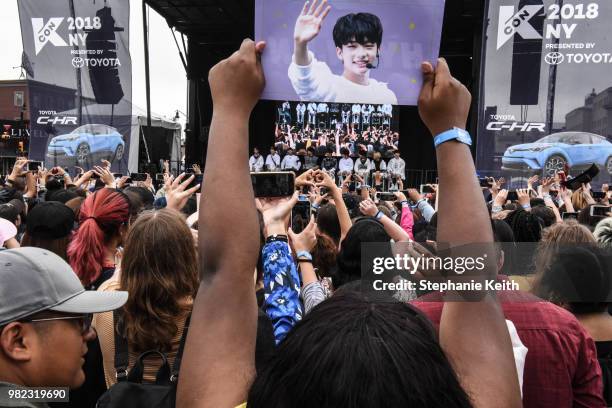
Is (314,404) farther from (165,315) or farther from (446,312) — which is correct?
(165,315)

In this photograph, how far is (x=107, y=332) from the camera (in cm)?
189

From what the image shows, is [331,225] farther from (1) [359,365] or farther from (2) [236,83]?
(1) [359,365]

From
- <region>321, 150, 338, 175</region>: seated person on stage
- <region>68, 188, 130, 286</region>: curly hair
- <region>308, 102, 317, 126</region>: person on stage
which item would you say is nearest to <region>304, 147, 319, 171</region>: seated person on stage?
<region>321, 150, 338, 175</region>: seated person on stage

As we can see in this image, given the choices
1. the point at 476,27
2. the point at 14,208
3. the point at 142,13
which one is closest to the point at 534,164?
the point at 476,27

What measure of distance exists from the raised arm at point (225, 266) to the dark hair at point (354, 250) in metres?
1.35

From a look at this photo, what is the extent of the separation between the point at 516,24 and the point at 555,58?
3.27 ft

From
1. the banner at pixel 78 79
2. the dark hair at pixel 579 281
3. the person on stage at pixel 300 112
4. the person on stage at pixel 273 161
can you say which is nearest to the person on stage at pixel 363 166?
the person on stage at pixel 273 161

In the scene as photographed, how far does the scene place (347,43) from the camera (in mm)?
1369

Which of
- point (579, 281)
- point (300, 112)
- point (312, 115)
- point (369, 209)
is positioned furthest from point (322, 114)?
point (579, 281)

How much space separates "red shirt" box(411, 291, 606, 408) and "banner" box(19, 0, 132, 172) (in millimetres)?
8658

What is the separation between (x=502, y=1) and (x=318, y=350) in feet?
34.4

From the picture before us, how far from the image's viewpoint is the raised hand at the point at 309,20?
130cm

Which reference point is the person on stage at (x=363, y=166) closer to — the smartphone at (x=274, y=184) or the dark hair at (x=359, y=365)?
the smartphone at (x=274, y=184)

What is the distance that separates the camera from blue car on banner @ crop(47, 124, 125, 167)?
8.95 metres
